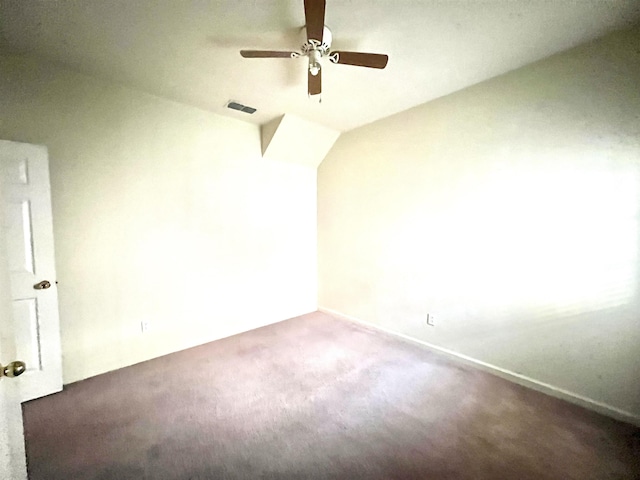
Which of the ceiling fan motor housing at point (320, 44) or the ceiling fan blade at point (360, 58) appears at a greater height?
the ceiling fan motor housing at point (320, 44)

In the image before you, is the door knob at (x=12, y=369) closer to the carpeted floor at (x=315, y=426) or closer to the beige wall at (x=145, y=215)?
the carpeted floor at (x=315, y=426)

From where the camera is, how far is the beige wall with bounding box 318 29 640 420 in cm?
196

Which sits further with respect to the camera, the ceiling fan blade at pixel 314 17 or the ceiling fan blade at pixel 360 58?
the ceiling fan blade at pixel 360 58

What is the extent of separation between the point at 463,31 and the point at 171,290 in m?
3.41

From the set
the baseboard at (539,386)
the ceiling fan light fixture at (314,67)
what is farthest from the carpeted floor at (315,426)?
the ceiling fan light fixture at (314,67)

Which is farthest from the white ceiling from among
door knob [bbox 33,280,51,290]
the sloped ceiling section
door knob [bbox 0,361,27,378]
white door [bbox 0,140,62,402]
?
door knob [bbox 0,361,27,378]

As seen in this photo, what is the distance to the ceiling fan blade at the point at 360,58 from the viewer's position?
1795mm

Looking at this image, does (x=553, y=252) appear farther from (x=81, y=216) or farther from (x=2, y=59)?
(x=2, y=59)

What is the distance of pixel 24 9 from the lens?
1677 millimetres

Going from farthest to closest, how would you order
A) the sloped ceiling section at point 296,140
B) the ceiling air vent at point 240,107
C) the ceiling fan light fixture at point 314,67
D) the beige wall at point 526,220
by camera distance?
the sloped ceiling section at point 296,140
the ceiling air vent at point 240,107
the beige wall at point 526,220
the ceiling fan light fixture at point 314,67

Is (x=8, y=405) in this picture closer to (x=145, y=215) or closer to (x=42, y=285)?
(x=42, y=285)

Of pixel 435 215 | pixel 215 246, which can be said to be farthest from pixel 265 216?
pixel 435 215

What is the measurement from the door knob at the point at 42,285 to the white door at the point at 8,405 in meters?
1.67

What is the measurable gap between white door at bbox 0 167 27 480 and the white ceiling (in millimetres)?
1591
